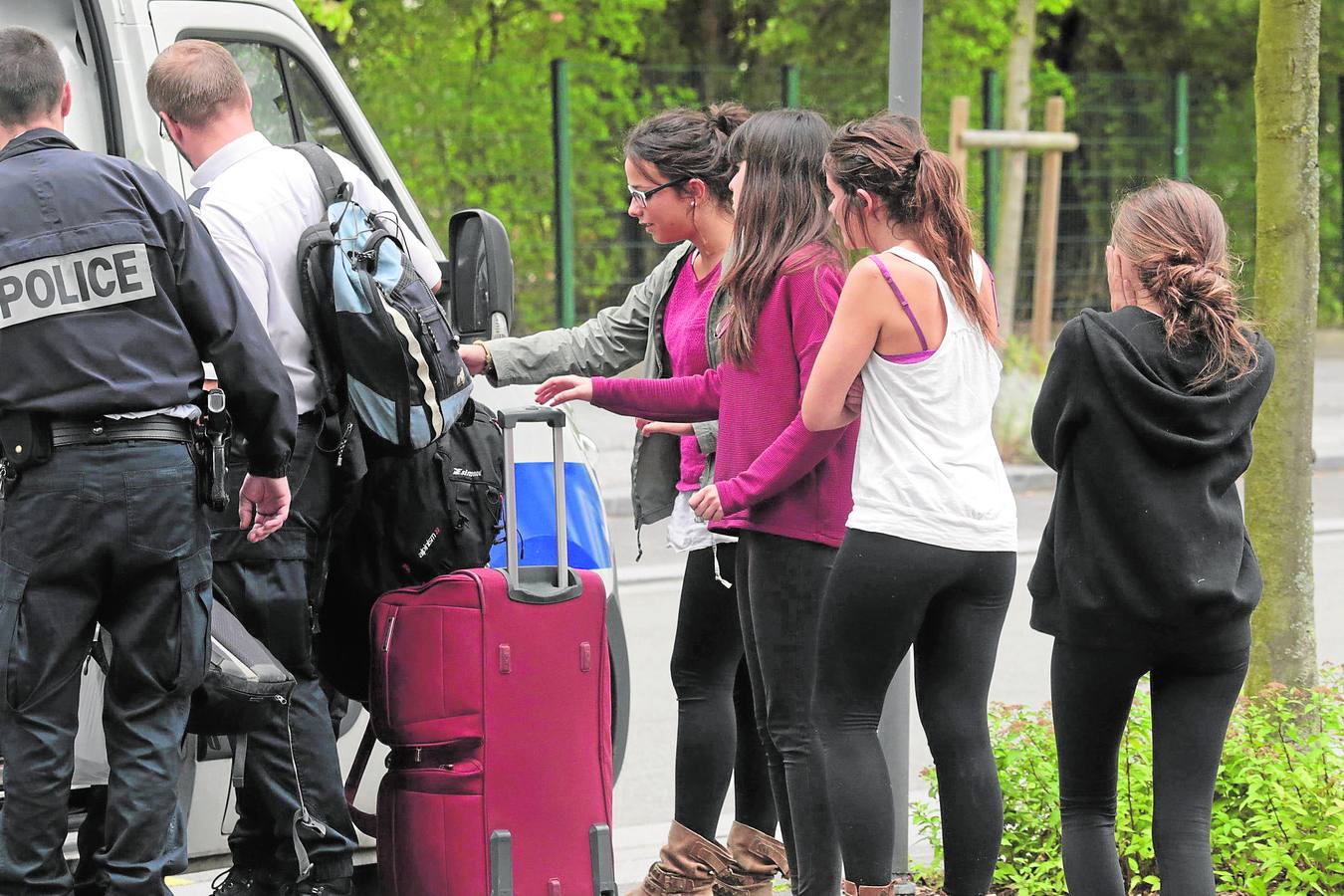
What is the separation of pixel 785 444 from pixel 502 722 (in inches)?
34.2

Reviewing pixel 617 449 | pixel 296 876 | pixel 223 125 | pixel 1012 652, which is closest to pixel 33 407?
pixel 223 125

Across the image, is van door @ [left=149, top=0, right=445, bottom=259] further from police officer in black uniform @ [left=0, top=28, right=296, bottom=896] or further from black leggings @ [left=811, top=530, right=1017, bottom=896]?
black leggings @ [left=811, top=530, right=1017, bottom=896]

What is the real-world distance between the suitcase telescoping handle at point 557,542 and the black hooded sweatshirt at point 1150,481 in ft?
3.55

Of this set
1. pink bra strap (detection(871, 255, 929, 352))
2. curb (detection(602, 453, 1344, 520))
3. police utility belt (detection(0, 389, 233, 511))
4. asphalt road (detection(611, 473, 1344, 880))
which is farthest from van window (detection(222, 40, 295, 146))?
curb (detection(602, 453, 1344, 520))

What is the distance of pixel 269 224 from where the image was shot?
12.2 ft

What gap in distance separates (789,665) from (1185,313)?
1089mm

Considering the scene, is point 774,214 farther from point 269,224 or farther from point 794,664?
point 269,224

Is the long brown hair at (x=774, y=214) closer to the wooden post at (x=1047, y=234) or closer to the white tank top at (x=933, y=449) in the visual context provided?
the white tank top at (x=933, y=449)

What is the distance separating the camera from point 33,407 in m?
3.22

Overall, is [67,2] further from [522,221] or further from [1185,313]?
[522,221]

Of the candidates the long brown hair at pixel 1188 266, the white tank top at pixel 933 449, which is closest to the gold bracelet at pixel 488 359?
the white tank top at pixel 933 449

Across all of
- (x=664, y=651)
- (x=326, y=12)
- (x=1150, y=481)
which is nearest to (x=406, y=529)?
(x=1150, y=481)

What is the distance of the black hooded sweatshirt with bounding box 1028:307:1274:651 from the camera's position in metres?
3.10

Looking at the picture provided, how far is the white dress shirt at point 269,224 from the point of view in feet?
12.1
